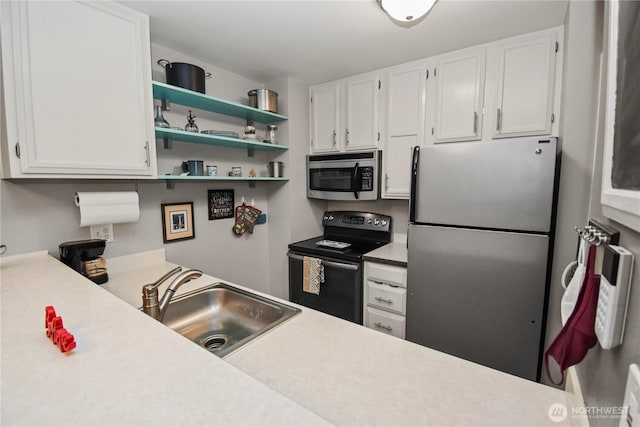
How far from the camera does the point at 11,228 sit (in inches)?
55.2

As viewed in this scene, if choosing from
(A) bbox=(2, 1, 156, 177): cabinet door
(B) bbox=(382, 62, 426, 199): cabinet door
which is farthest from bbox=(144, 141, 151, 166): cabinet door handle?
(B) bbox=(382, 62, 426, 199): cabinet door

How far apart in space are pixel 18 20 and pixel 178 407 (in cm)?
164

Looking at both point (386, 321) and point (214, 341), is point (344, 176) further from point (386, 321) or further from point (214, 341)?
point (214, 341)

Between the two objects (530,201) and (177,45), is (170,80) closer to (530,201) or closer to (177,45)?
(177,45)

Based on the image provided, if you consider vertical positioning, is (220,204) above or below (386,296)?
above

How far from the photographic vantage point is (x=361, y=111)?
2422 mm

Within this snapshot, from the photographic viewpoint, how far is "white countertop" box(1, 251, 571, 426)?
1.62 feet

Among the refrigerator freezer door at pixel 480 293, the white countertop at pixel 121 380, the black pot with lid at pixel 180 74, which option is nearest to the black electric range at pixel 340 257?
the refrigerator freezer door at pixel 480 293

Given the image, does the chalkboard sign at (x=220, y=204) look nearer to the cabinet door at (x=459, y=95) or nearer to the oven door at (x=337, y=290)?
the oven door at (x=337, y=290)

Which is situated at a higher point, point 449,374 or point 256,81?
point 256,81

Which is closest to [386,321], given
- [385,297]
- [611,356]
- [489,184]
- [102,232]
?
[385,297]

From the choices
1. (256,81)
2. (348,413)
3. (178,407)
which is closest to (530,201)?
(348,413)

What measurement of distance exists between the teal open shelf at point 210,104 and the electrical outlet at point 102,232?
0.89 meters

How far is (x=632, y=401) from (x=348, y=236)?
97.1 inches
